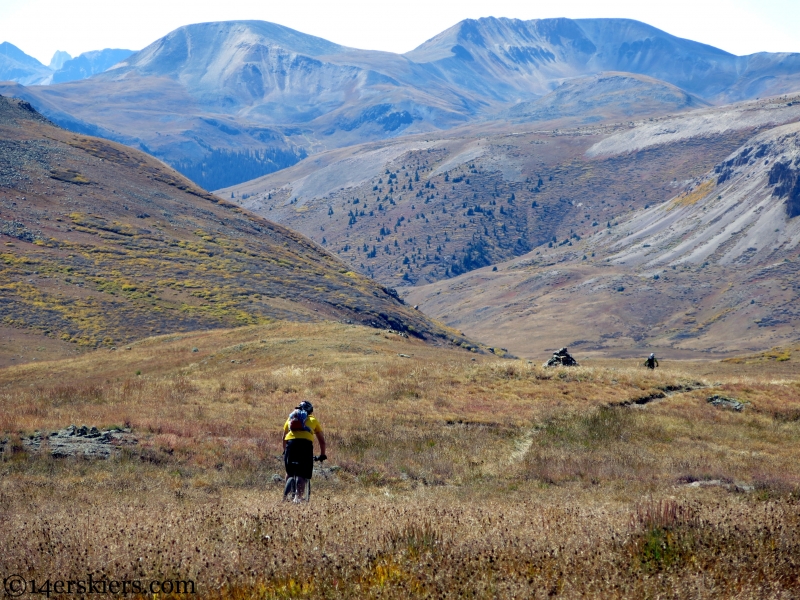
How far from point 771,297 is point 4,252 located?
120813mm

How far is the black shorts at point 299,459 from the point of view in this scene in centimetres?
1182

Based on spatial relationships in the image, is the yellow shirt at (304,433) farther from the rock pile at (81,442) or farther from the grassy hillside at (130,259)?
the grassy hillside at (130,259)

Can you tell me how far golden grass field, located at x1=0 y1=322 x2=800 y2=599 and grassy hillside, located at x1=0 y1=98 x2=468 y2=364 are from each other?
884 inches

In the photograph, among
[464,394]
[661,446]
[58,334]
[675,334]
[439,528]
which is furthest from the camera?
[675,334]

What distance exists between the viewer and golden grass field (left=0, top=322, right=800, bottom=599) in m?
6.41

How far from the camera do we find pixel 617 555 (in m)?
6.71

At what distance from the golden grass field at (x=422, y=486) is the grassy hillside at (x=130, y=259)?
22.5 m

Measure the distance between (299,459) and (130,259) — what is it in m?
61.3

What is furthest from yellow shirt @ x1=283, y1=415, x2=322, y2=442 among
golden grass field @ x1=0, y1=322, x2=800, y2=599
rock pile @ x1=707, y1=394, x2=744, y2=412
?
rock pile @ x1=707, y1=394, x2=744, y2=412

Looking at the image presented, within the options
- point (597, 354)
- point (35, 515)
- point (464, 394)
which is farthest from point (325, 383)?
point (597, 354)

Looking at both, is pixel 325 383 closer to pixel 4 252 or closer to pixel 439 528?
pixel 439 528

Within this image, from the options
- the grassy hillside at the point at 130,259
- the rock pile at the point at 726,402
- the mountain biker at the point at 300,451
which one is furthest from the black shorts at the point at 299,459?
the grassy hillside at the point at 130,259

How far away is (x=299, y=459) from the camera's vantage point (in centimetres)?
1188

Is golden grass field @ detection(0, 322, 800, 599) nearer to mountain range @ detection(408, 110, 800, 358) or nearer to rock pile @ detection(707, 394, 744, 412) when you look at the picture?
rock pile @ detection(707, 394, 744, 412)
